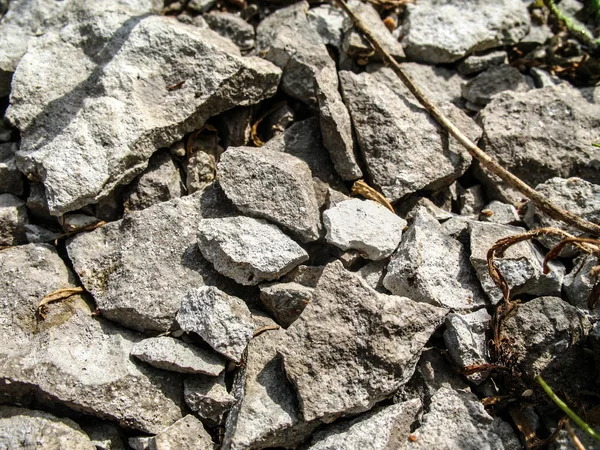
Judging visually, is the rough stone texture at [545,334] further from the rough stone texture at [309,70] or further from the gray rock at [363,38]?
the gray rock at [363,38]

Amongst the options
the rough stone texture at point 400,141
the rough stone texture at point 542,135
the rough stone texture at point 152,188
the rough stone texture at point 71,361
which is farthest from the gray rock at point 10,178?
the rough stone texture at point 542,135

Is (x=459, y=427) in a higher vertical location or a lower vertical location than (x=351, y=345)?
lower

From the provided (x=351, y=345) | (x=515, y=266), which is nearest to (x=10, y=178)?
(x=351, y=345)

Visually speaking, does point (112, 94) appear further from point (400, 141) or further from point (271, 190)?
point (400, 141)

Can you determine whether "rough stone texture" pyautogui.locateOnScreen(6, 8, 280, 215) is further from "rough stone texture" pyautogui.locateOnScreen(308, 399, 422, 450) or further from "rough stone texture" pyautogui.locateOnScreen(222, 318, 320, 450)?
"rough stone texture" pyautogui.locateOnScreen(308, 399, 422, 450)

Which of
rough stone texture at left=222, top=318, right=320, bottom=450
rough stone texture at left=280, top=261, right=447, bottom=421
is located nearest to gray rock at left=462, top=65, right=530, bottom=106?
rough stone texture at left=280, top=261, right=447, bottom=421

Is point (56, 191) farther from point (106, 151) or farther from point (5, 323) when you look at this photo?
point (5, 323)
